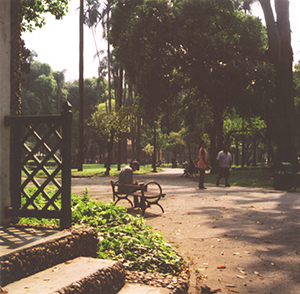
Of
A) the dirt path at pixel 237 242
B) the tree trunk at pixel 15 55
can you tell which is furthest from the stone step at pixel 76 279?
the tree trunk at pixel 15 55

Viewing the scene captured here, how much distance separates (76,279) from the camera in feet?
10.9

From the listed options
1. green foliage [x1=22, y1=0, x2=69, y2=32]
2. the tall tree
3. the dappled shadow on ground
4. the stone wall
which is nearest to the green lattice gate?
the stone wall

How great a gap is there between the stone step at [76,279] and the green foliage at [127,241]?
854 millimetres

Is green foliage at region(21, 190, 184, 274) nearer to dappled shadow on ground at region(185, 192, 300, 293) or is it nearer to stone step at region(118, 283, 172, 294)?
stone step at region(118, 283, 172, 294)

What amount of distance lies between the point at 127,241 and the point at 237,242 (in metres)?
2.05

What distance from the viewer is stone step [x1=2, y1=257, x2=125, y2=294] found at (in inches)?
122

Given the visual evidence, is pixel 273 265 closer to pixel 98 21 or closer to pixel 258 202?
pixel 258 202

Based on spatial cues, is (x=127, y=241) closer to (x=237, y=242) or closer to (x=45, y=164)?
(x=45, y=164)

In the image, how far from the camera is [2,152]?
5.04 meters

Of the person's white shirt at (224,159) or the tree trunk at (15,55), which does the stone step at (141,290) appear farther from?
the person's white shirt at (224,159)

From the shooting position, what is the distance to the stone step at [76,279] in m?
3.10

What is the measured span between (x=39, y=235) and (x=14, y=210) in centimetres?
107

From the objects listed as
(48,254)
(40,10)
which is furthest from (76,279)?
(40,10)

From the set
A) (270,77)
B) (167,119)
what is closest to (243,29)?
(270,77)
